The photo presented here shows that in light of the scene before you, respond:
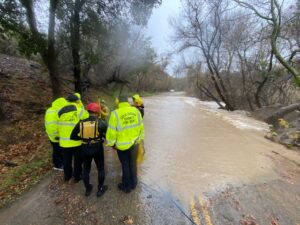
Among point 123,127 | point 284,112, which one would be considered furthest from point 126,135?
point 284,112

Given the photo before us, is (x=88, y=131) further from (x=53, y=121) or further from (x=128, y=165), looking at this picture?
(x=53, y=121)

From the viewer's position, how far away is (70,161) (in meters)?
5.50

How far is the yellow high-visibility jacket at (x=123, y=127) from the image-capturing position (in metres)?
4.72

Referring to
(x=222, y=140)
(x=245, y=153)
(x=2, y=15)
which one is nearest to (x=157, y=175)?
(x=245, y=153)

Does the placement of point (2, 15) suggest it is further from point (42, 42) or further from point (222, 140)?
point (222, 140)

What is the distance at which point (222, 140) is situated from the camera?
9.81 m

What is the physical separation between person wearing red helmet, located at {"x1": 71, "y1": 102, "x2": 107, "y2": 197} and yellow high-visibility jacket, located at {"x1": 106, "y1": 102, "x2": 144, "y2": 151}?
20 centimetres

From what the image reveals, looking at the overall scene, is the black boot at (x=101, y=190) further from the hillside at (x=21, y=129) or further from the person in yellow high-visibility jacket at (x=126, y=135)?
the hillside at (x=21, y=129)

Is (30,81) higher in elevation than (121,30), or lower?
lower

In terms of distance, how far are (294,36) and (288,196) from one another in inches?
515

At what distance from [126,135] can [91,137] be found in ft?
2.19

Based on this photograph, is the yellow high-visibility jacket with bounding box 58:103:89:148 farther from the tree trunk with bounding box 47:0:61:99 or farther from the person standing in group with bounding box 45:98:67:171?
the tree trunk with bounding box 47:0:61:99

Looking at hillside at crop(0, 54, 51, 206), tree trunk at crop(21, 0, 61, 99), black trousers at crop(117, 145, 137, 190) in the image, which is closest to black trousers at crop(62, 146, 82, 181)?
hillside at crop(0, 54, 51, 206)

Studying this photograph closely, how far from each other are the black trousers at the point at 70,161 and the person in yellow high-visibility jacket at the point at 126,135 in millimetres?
970
